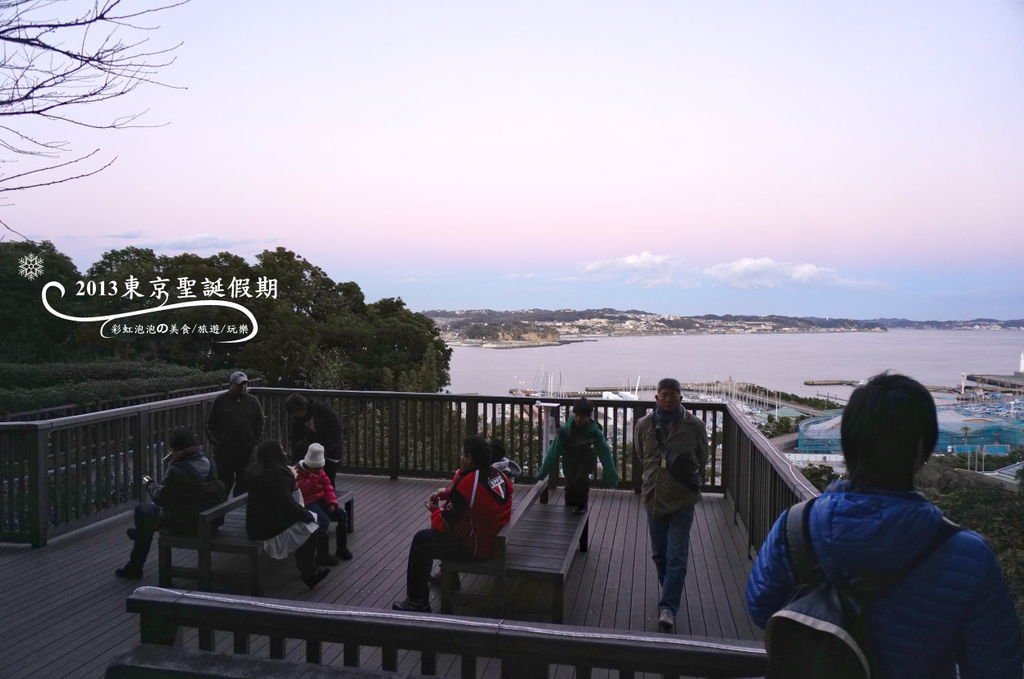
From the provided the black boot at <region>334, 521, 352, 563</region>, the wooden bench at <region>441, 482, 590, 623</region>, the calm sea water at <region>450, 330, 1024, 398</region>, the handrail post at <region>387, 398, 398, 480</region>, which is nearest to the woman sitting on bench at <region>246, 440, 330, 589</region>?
the black boot at <region>334, 521, 352, 563</region>

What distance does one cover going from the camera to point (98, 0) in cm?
242

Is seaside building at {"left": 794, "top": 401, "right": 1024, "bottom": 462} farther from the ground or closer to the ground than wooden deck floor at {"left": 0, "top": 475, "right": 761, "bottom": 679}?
closer to the ground

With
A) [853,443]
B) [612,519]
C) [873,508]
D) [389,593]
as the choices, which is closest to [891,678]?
[873,508]

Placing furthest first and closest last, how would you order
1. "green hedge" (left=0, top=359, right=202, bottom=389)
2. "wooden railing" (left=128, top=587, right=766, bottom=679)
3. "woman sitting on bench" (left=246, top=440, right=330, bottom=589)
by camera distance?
"green hedge" (left=0, top=359, right=202, bottom=389)
"woman sitting on bench" (left=246, top=440, right=330, bottom=589)
"wooden railing" (left=128, top=587, right=766, bottom=679)

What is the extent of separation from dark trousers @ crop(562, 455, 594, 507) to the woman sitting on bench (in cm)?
191

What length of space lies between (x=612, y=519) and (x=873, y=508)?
16.8 ft

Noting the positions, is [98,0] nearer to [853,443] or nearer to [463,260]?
[853,443]

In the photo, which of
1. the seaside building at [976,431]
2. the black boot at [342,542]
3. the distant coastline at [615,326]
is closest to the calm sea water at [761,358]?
the distant coastline at [615,326]

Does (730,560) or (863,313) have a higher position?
(863,313)

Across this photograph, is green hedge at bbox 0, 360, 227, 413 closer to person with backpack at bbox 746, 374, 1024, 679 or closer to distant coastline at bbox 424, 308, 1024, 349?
distant coastline at bbox 424, 308, 1024, 349

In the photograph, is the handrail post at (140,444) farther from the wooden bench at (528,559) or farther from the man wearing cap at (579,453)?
the man wearing cap at (579,453)

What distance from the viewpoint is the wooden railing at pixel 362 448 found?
5223 mm

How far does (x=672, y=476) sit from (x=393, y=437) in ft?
14.5

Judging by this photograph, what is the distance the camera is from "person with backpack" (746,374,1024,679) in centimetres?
118
